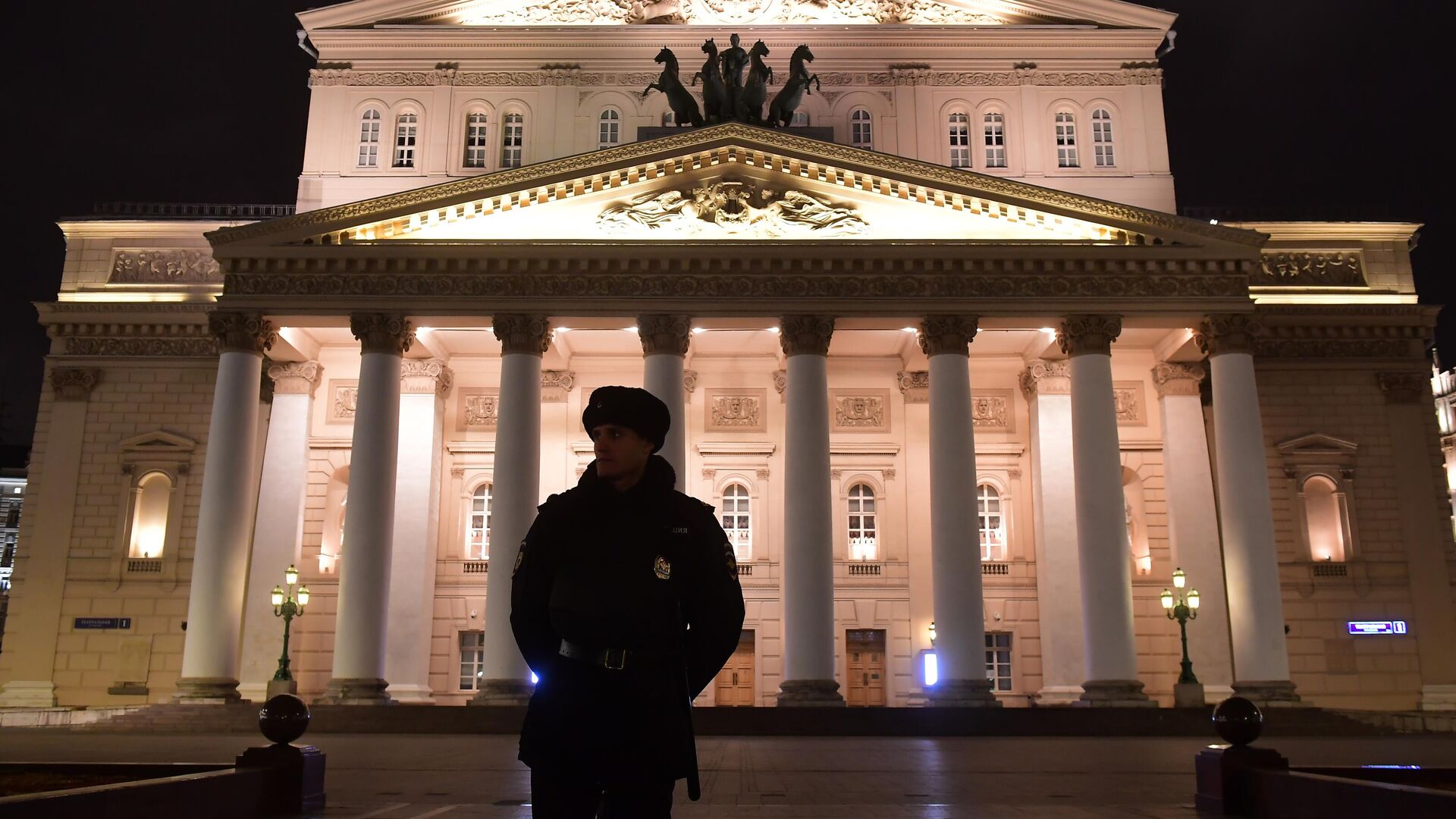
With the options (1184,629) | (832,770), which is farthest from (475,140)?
(832,770)

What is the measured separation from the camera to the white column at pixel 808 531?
2853 centimetres

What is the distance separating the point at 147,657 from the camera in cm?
3441

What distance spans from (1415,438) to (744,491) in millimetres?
19700

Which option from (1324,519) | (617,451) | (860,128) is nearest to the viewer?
(617,451)

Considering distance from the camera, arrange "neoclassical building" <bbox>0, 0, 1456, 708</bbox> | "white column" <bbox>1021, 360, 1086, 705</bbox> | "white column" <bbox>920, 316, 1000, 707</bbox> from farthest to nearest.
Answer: "white column" <bbox>1021, 360, 1086, 705</bbox>
"neoclassical building" <bbox>0, 0, 1456, 708</bbox>
"white column" <bbox>920, 316, 1000, 707</bbox>

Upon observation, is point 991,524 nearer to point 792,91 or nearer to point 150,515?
point 792,91

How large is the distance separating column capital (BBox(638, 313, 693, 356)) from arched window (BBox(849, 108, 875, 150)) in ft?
40.1

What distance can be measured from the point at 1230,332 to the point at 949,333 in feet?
23.3

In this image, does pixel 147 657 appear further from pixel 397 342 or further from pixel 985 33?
pixel 985 33

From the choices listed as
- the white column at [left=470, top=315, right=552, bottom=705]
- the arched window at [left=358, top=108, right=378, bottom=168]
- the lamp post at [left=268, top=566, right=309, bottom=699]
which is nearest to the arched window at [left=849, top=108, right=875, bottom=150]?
the white column at [left=470, top=315, right=552, bottom=705]

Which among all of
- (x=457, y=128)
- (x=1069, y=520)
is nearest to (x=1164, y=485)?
(x=1069, y=520)

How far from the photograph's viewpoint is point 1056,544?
34594mm

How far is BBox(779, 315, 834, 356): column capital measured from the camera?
100ft

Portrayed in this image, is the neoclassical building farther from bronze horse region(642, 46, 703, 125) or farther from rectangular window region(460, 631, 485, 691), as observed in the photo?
bronze horse region(642, 46, 703, 125)
